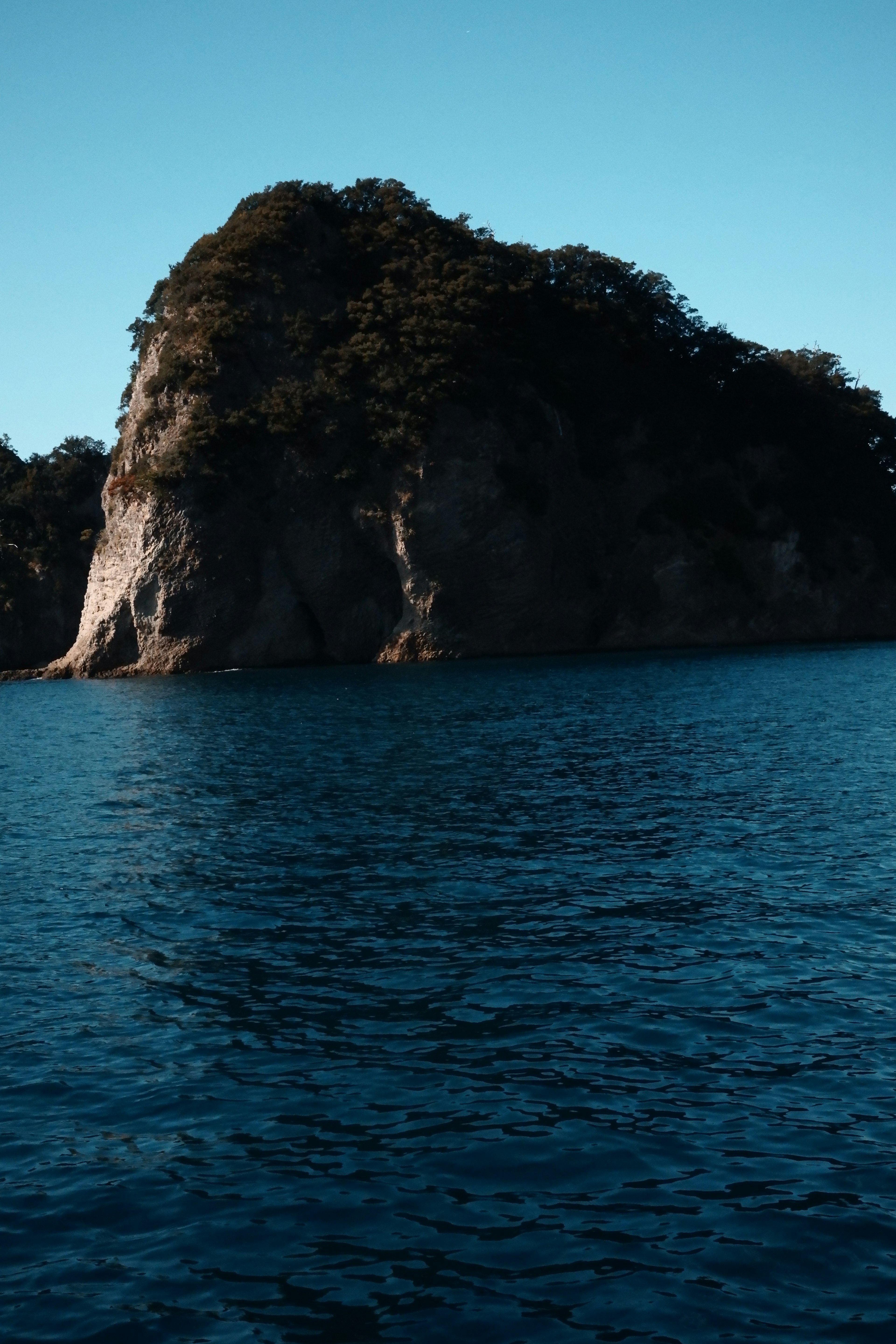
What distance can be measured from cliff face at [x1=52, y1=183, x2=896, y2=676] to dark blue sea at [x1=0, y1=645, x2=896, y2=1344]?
52466mm

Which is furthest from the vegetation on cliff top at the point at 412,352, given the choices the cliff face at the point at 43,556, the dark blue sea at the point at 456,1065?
the dark blue sea at the point at 456,1065

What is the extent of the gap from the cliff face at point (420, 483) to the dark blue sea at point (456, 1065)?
172ft

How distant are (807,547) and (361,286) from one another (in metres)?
35.5

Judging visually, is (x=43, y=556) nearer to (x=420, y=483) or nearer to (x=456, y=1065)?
(x=420, y=483)

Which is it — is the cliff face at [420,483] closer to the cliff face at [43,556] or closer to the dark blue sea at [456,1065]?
the cliff face at [43,556]

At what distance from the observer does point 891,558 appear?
91.9 m

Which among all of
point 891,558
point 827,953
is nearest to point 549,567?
point 891,558

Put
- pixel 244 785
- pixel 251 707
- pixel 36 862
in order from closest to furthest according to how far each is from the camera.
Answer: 1. pixel 36 862
2. pixel 244 785
3. pixel 251 707

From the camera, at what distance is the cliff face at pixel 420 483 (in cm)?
8088

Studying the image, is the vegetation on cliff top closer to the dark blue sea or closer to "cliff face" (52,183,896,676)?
"cliff face" (52,183,896,676)

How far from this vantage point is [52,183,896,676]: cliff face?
3184 inches

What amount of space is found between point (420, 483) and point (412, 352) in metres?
8.17

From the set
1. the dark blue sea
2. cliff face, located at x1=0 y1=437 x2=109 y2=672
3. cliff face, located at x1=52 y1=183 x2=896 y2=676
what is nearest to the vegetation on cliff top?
cliff face, located at x1=52 y1=183 x2=896 y2=676

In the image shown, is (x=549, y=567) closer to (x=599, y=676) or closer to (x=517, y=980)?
(x=599, y=676)
